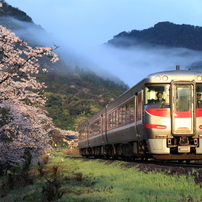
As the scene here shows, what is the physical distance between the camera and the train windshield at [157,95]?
13.5 meters

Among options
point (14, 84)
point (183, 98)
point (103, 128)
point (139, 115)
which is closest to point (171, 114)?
point (183, 98)

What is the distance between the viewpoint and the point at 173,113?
43.5ft

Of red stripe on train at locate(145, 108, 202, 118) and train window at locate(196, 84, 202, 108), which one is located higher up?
train window at locate(196, 84, 202, 108)

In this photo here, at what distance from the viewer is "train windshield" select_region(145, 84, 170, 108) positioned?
13.5m

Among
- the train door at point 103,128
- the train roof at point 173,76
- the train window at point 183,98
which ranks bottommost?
the train door at point 103,128

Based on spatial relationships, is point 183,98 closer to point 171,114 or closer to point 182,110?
point 182,110

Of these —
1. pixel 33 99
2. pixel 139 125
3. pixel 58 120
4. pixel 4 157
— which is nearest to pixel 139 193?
pixel 139 125

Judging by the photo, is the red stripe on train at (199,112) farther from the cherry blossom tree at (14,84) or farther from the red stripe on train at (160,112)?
the cherry blossom tree at (14,84)

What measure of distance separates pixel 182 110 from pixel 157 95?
1.05 metres

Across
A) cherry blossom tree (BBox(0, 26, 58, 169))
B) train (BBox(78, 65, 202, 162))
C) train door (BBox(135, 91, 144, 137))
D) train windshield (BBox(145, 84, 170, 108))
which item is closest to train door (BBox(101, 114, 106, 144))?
cherry blossom tree (BBox(0, 26, 58, 169))

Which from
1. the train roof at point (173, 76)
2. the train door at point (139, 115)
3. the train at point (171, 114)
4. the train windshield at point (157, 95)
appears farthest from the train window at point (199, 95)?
the train door at point (139, 115)

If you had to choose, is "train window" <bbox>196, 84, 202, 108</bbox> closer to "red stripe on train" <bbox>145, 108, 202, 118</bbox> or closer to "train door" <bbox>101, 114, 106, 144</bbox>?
"red stripe on train" <bbox>145, 108, 202, 118</bbox>

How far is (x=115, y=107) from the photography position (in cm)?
2048

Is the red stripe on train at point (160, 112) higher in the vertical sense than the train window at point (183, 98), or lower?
lower
